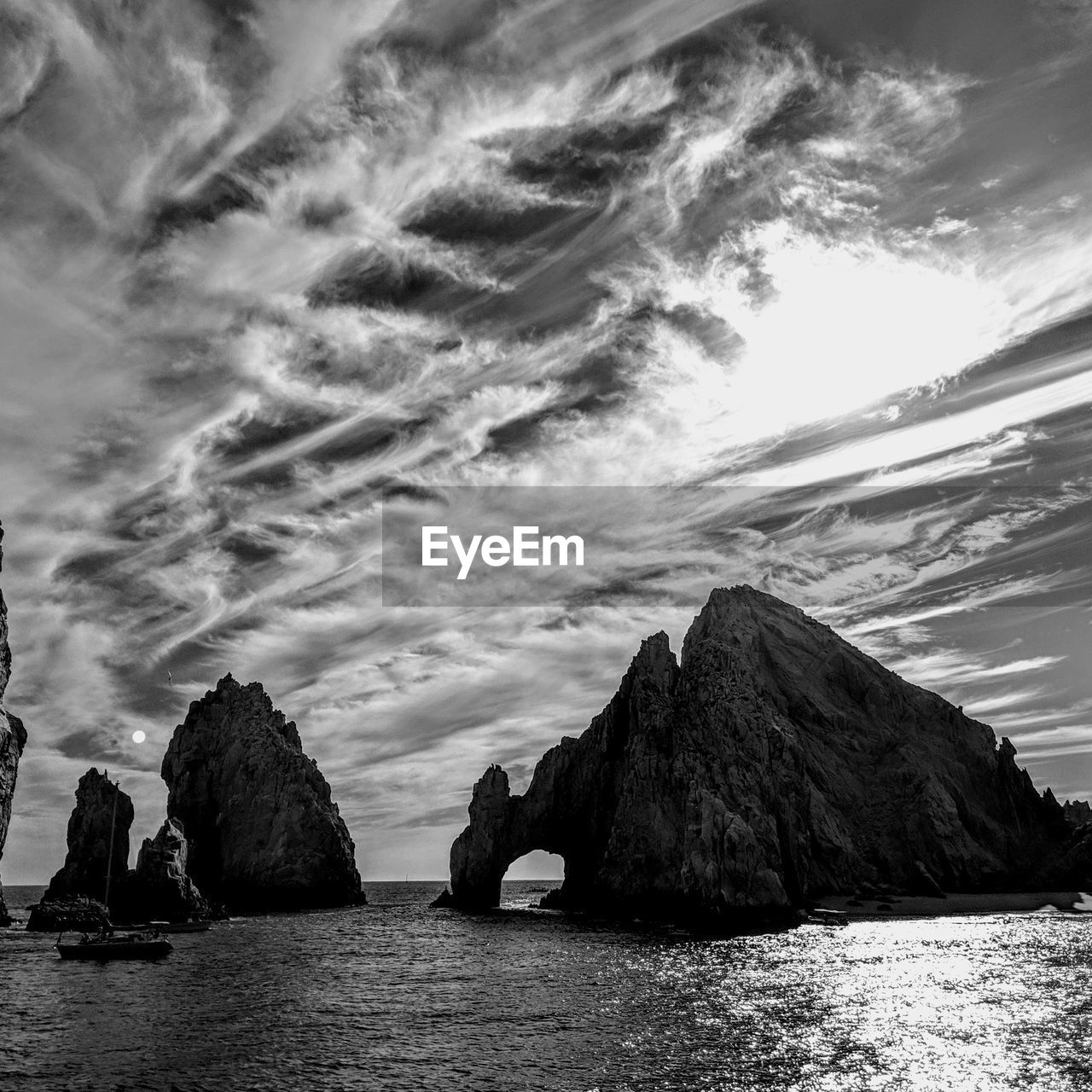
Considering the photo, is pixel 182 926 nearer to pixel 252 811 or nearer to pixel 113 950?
pixel 113 950

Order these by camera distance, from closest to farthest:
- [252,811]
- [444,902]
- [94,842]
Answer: [94,842], [252,811], [444,902]

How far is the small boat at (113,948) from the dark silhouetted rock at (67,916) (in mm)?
19793

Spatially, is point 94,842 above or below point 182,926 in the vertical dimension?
above

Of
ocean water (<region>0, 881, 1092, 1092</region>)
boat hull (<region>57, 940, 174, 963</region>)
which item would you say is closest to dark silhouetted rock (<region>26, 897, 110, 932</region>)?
ocean water (<region>0, 881, 1092, 1092</region>)

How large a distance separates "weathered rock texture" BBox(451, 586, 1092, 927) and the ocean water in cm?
2774

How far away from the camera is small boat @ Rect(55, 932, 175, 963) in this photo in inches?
3406

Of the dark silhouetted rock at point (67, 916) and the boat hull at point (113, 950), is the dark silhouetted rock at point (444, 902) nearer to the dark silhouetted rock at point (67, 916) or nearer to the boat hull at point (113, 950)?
the dark silhouetted rock at point (67, 916)

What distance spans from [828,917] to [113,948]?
83221 millimetres

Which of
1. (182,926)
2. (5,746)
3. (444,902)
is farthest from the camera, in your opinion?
(444,902)

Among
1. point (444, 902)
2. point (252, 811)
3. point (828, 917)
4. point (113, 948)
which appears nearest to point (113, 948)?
point (113, 948)

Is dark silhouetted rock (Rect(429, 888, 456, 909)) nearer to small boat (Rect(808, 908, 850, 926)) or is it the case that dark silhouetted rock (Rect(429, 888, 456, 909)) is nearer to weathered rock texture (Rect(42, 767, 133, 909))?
weathered rock texture (Rect(42, 767, 133, 909))

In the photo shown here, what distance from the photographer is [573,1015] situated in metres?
56.4

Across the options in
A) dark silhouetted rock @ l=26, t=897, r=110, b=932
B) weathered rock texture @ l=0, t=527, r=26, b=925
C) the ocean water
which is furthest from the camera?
dark silhouetted rock @ l=26, t=897, r=110, b=932

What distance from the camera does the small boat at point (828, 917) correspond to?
108 metres
